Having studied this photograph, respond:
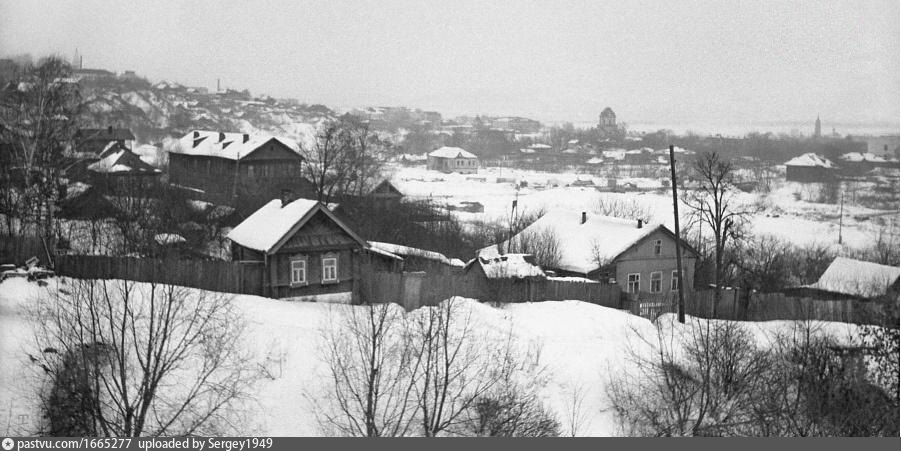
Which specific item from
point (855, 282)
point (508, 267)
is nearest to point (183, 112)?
point (508, 267)

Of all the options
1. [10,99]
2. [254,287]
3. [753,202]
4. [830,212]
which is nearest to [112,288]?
[254,287]

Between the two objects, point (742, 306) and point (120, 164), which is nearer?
point (742, 306)

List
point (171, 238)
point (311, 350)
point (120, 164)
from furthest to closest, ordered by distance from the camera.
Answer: point (120, 164), point (171, 238), point (311, 350)

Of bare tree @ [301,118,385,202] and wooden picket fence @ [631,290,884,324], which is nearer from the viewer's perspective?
wooden picket fence @ [631,290,884,324]

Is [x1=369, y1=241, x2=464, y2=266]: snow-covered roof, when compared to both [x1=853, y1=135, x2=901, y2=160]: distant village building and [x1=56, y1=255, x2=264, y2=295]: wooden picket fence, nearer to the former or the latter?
[x1=56, y1=255, x2=264, y2=295]: wooden picket fence

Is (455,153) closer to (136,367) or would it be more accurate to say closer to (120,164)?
(120,164)

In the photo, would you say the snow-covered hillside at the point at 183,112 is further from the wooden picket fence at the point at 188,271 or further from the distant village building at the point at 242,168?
the wooden picket fence at the point at 188,271

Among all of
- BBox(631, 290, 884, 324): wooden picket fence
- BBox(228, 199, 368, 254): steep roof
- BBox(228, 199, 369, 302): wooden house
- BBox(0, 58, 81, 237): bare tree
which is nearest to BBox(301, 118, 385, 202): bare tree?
BBox(0, 58, 81, 237): bare tree
